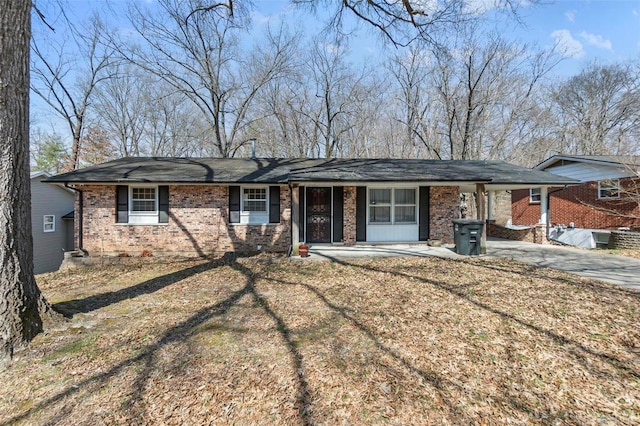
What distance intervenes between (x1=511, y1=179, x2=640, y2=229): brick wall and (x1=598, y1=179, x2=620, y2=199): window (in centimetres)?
17

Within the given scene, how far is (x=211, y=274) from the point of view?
7434 millimetres

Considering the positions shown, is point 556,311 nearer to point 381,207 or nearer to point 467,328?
point 467,328

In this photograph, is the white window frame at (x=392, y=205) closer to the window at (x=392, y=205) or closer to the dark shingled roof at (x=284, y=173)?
the window at (x=392, y=205)

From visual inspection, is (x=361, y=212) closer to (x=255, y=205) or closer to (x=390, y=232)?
(x=390, y=232)

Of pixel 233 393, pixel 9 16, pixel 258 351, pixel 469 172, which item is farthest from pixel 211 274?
pixel 469 172

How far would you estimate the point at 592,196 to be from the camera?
13.1 meters

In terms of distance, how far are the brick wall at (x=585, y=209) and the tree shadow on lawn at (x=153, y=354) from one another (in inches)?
519

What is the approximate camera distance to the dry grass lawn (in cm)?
254

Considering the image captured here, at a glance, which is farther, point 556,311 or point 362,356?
point 556,311

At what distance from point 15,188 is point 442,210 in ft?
35.5

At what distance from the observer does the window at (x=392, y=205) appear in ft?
34.3

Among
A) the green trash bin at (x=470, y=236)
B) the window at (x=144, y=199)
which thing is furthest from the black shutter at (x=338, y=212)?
the window at (x=144, y=199)

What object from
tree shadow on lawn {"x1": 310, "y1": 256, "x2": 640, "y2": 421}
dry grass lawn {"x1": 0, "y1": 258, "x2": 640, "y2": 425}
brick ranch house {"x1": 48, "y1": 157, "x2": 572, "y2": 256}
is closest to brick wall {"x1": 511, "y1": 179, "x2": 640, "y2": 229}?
brick ranch house {"x1": 48, "y1": 157, "x2": 572, "y2": 256}

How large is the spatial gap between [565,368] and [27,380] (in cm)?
573
